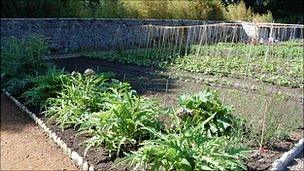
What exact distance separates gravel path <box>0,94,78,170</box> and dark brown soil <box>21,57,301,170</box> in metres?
0.17

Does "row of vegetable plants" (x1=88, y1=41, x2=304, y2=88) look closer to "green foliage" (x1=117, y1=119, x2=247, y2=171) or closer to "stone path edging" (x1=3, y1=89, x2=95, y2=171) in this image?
"stone path edging" (x1=3, y1=89, x2=95, y2=171)

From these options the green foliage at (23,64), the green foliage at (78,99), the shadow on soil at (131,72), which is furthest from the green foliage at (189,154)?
the green foliage at (23,64)

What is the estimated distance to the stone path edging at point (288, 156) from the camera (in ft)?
12.1

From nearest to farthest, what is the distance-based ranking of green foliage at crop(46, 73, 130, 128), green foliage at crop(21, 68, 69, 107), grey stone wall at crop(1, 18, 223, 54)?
green foliage at crop(46, 73, 130, 128)
green foliage at crop(21, 68, 69, 107)
grey stone wall at crop(1, 18, 223, 54)

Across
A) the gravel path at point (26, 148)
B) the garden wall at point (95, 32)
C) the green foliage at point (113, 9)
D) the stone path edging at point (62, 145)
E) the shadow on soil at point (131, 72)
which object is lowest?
the gravel path at point (26, 148)

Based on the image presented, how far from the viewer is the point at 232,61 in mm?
9289

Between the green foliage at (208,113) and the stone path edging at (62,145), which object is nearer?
the stone path edging at (62,145)

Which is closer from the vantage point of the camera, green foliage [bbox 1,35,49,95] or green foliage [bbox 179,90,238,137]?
green foliage [bbox 179,90,238,137]

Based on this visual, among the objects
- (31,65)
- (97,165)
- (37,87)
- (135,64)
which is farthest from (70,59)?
(97,165)

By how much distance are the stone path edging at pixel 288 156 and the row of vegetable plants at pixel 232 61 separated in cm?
290

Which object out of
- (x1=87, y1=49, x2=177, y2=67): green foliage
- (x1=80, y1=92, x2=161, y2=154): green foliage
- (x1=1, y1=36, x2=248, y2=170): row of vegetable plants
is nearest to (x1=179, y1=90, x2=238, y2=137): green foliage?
(x1=1, y1=36, x2=248, y2=170): row of vegetable plants

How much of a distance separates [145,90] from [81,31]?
5.47 metres

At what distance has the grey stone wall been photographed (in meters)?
10.5

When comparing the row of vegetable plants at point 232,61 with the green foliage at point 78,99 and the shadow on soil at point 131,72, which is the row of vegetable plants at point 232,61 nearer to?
the shadow on soil at point 131,72
